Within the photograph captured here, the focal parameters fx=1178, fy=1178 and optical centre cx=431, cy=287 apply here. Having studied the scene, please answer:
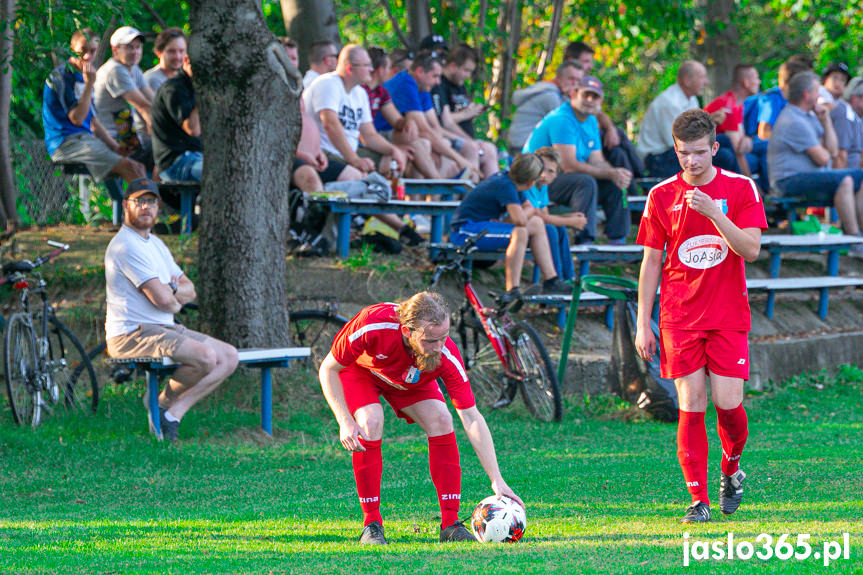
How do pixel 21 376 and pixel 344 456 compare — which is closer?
pixel 344 456

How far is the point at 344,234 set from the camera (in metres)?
12.0

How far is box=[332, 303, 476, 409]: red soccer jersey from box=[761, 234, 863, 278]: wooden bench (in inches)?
321

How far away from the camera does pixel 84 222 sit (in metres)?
14.3

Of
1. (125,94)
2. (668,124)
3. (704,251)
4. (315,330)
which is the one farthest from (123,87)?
(704,251)

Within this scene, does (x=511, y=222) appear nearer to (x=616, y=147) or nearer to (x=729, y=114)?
(x=616, y=147)

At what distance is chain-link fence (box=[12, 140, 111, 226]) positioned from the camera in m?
16.1

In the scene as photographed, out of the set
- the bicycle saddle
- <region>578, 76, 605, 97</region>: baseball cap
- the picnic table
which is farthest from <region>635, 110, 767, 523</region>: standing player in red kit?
<region>578, 76, 605, 97</region>: baseball cap

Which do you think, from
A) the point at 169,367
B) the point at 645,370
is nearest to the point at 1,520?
the point at 169,367

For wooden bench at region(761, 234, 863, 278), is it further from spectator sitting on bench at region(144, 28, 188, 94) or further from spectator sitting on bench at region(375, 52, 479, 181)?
spectator sitting on bench at region(144, 28, 188, 94)

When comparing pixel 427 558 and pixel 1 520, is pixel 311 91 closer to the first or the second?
pixel 1 520

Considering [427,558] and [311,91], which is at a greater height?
[311,91]

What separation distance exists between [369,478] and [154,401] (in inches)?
144

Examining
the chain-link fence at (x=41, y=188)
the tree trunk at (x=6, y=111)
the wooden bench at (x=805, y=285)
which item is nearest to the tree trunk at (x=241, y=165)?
the tree trunk at (x=6, y=111)

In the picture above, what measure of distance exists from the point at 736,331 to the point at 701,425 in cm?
52
